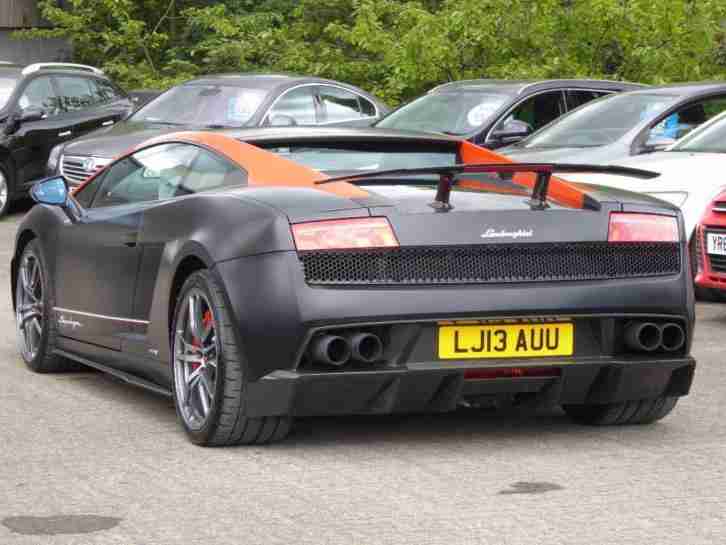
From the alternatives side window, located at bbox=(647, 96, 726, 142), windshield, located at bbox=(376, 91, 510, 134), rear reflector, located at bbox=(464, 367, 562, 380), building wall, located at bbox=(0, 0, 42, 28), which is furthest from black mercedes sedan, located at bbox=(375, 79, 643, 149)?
building wall, located at bbox=(0, 0, 42, 28)

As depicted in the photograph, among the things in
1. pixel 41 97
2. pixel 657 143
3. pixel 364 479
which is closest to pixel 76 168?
pixel 41 97

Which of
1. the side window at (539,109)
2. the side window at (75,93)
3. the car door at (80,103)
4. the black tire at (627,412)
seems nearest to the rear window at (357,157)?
the black tire at (627,412)

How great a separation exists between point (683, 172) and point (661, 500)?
6.89 meters

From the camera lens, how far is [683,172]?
12641 mm

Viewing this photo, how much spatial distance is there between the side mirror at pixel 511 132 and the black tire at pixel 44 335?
7.83 meters

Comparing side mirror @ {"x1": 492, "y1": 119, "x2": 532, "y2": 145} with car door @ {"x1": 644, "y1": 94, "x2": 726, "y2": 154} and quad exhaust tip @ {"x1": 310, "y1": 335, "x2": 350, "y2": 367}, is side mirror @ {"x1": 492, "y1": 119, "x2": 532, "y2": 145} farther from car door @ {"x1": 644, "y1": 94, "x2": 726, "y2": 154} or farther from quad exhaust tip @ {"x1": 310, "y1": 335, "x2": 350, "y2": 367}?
quad exhaust tip @ {"x1": 310, "y1": 335, "x2": 350, "y2": 367}

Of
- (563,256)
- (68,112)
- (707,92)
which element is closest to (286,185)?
(563,256)

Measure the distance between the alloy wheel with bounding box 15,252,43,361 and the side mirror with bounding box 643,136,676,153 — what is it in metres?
6.42

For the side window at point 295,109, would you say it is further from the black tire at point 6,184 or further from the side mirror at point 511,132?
the black tire at point 6,184

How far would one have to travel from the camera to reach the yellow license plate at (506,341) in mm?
6750

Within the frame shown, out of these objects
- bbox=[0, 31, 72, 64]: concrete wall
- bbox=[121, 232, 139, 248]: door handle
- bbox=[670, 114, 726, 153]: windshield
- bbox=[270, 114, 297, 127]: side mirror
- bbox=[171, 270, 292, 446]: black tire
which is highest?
bbox=[121, 232, 139, 248]: door handle

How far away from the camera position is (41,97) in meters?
21.7

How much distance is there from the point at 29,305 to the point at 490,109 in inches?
333

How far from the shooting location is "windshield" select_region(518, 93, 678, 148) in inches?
580
